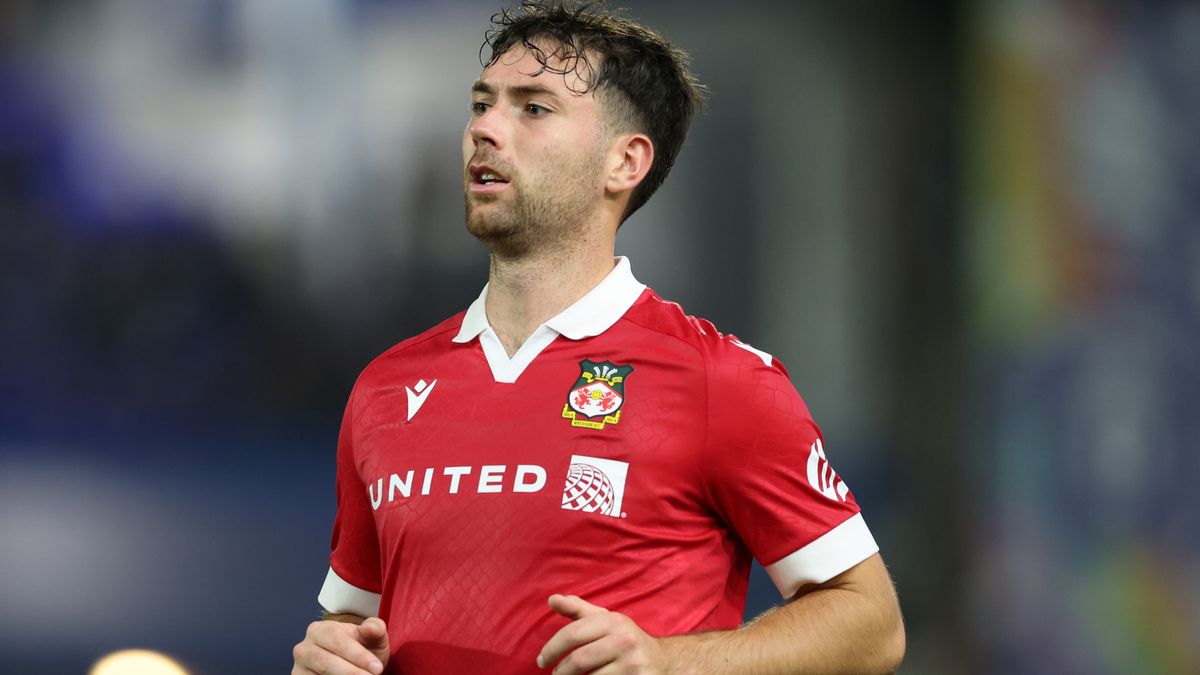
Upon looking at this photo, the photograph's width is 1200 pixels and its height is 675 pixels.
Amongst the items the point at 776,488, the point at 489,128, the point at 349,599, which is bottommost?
the point at 349,599

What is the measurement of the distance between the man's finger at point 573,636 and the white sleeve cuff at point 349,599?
73 cm

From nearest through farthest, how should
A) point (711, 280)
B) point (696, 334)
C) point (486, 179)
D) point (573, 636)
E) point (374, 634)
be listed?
point (573, 636), point (374, 634), point (696, 334), point (486, 179), point (711, 280)

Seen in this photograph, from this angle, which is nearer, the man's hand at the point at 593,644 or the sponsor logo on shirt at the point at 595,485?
the man's hand at the point at 593,644

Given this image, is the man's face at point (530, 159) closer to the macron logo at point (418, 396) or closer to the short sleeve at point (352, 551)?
the macron logo at point (418, 396)

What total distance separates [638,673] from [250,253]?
4.61m

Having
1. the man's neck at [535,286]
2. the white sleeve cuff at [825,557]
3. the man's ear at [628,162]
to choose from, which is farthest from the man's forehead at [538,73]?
the white sleeve cuff at [825,557]

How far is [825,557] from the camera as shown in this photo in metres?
2.33

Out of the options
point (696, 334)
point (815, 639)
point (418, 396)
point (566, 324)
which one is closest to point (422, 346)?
point (418, 396)

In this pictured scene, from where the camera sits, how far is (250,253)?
6305 mm

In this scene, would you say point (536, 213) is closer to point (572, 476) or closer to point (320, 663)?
point (572, 476)

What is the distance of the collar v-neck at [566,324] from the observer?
2488 mm

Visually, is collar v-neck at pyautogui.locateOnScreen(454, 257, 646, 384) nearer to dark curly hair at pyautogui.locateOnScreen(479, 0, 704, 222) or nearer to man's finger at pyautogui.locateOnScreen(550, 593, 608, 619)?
dark curly hair at pyautogui.locateOnScreen(479, 0, 704, 222)

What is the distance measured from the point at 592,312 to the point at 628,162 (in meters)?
0.35

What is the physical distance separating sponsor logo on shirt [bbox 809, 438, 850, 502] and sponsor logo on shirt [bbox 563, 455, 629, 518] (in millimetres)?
308
